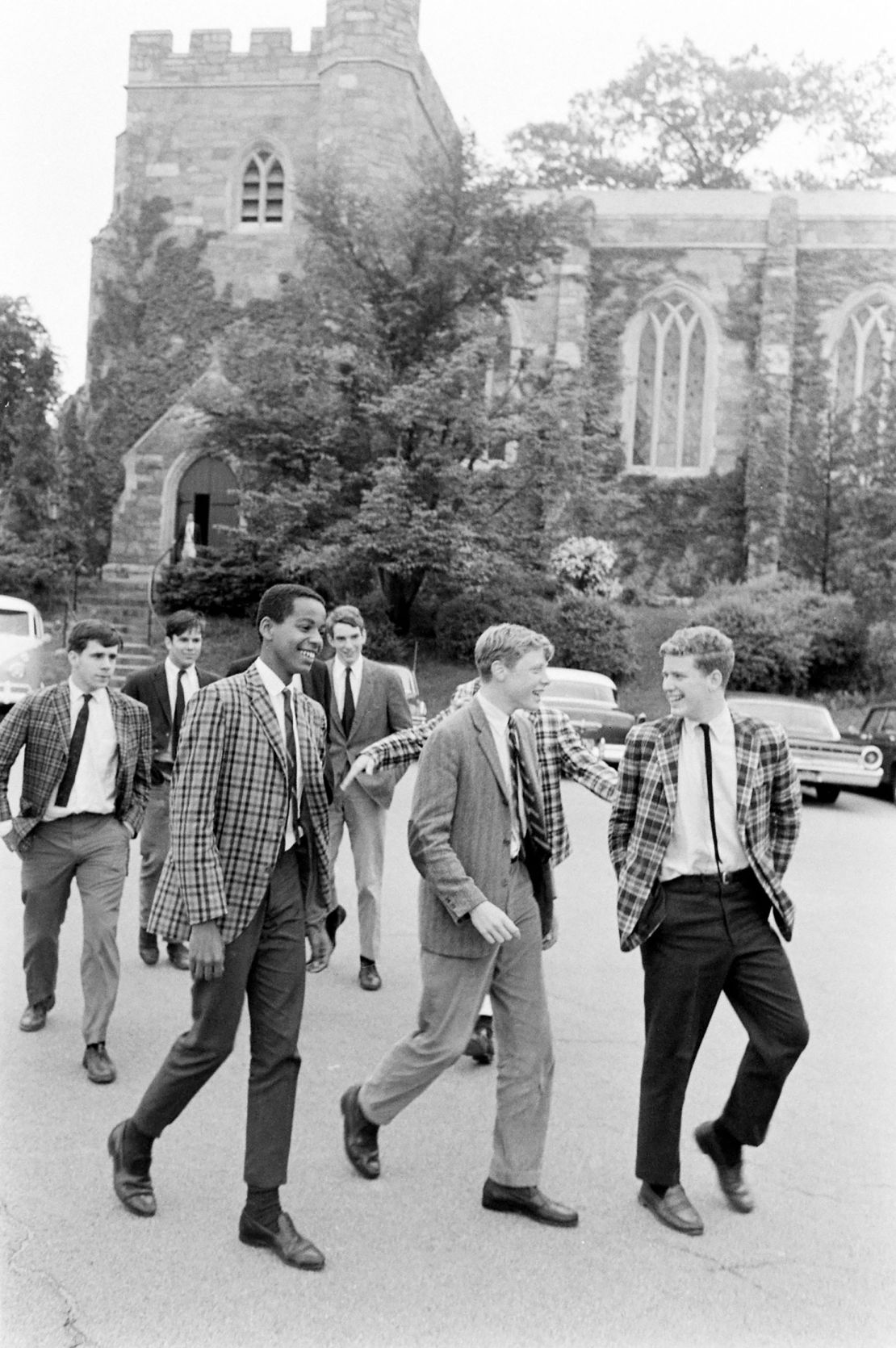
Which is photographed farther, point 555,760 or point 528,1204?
point 555,760

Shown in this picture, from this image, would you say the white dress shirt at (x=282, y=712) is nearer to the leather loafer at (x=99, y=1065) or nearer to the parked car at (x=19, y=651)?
the leather loafer at (x=99, y=1065)

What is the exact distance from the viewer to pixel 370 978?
7133 mm

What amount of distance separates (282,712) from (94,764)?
1852 mm

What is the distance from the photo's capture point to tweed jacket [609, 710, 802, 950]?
4.45 meters

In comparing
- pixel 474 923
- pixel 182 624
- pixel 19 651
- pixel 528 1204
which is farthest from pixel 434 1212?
pixel 19 651

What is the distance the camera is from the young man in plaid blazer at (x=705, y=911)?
441 cm

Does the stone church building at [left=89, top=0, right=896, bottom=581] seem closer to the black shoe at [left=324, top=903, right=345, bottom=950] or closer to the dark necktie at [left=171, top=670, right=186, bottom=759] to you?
the dark necktie at [left=171, top=670, right=186, bottom=759]

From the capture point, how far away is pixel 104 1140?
15.8ft

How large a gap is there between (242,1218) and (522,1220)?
2.86 ft

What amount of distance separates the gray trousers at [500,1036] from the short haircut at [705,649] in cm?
91

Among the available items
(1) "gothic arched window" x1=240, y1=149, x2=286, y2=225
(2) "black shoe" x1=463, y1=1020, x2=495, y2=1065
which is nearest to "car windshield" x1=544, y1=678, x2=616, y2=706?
(2) "black shoe" x1=463, y1=1020, x2=495, y2=1065

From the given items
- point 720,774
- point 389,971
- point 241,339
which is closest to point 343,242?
point 241,339

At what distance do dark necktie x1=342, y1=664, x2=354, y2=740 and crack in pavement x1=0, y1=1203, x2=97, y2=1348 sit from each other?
3901 mm

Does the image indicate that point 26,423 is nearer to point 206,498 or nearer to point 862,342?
point 206,498
